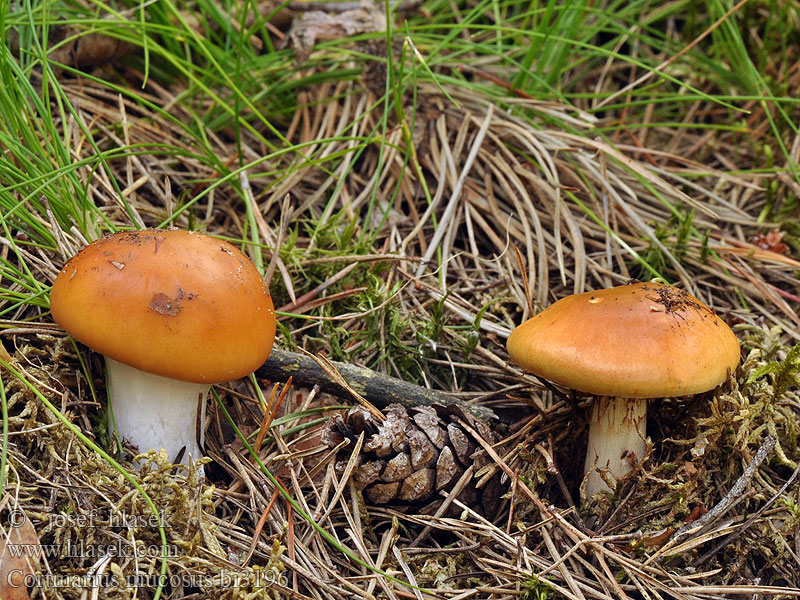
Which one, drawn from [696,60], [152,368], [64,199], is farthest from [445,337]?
[696,60]

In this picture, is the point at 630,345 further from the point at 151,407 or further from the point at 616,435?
the point at 151,407

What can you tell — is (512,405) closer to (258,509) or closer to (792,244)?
(258,509)

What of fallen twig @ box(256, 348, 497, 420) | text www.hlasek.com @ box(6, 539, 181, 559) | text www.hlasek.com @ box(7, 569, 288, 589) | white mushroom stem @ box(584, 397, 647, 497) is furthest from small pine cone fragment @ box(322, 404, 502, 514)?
text www.hlasek.com @ box(6, 539, 181, 559)

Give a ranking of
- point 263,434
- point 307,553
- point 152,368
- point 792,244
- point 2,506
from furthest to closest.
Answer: point 792,244, point 263,434, point 307,553, point 152,368, point 2,506

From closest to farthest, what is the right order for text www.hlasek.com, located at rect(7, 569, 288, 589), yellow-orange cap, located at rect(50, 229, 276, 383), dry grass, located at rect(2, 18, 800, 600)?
text www.hlasek.com, located at rect(7, 569, 288, 589) < yellow-orange cap, located at rect(50, 229, 276, 383) < dry grass, located at rect(2, 18, 800, 600)

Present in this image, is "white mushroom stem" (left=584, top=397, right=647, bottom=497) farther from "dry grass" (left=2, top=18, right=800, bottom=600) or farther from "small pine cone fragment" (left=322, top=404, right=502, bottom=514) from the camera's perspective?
"small pine cone fragment" (left=322, top=404, right=502, bottom=514)

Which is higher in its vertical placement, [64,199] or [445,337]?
[64,199]
